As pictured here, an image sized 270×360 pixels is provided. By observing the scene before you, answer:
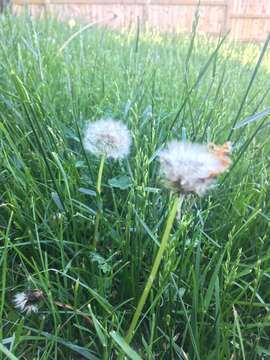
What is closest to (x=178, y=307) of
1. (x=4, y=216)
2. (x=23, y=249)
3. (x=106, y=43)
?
(x=23, y=249)

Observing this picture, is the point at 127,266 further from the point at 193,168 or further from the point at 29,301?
the point at 193,168

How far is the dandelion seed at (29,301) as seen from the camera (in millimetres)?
638

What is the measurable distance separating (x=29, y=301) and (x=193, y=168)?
43 centimetres

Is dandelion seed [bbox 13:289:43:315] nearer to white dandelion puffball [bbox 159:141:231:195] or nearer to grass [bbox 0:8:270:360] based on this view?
grass [bbox 0:8:270:360]

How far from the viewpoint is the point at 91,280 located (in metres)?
0.71

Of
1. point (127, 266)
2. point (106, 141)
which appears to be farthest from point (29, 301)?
point (106, 141)

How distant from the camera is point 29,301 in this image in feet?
2.10

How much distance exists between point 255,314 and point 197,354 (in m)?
0.22

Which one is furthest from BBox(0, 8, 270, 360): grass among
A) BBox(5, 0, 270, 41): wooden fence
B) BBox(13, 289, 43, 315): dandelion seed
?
BBox(5, 0, 270, 41): wooden fence

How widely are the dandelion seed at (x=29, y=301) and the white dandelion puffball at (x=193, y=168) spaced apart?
37 centimetres

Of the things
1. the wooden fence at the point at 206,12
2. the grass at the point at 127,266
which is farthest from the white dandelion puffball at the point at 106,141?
the wooden fence at the point at 206,12

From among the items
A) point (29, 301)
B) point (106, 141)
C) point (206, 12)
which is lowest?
point (206, 12)

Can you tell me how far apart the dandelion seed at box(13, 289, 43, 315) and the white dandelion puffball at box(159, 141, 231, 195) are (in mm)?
372

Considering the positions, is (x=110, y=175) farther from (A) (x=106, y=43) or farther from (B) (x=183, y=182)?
(A) (x=106, y=43)
